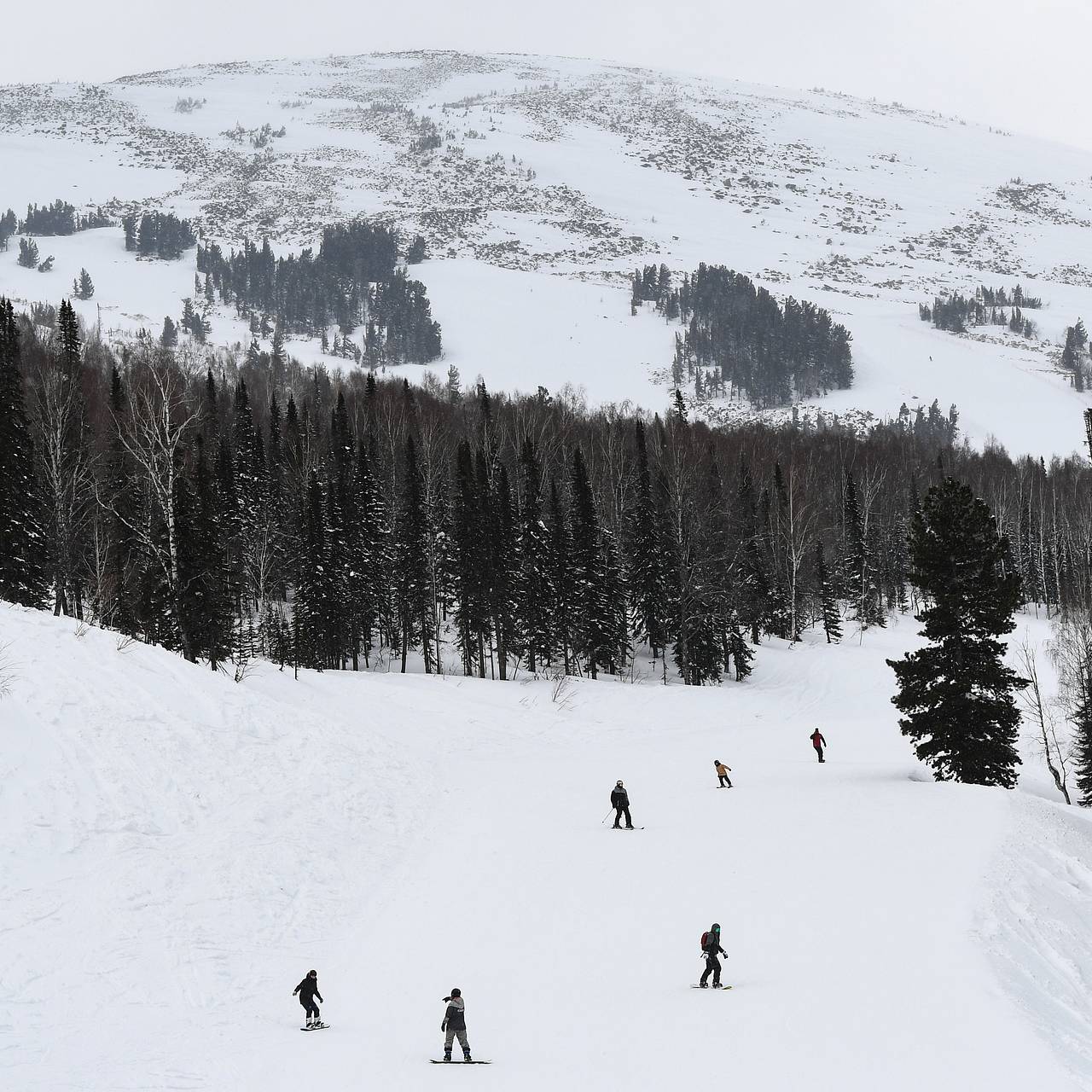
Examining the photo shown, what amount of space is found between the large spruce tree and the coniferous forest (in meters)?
1.53

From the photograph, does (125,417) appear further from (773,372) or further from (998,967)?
(773,372)

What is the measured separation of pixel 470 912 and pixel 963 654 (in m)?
17.0

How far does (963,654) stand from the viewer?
24.3 meters

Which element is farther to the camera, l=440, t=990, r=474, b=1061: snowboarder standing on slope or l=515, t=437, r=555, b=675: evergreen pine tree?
l=515, t=437, r=555, b=675: evergreen pine tree

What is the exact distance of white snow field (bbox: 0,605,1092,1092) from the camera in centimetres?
1071

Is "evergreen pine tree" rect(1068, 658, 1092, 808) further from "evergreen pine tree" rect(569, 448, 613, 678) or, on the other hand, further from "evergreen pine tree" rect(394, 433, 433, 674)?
"evergreen pine tree" rect(394, 433, 433, 674)

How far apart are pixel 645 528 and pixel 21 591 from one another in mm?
35194

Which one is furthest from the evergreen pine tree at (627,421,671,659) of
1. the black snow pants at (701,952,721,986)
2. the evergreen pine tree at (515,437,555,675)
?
the black snow pants at (701,952,721,986)

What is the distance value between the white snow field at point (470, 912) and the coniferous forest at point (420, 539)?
29.4 ft

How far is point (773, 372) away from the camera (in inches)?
7717

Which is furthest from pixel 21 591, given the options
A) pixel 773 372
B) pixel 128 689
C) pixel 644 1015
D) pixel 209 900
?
pixel 773 372

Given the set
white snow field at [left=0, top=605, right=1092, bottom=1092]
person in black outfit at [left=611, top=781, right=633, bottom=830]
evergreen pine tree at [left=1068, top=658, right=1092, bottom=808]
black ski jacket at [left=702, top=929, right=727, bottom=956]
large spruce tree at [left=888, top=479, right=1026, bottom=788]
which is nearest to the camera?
white snow field at [left=0, top=605, right=1092, bottom=1092]

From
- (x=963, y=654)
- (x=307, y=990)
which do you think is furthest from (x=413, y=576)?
(x=307, y=990)

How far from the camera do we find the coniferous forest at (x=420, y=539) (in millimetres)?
33125
